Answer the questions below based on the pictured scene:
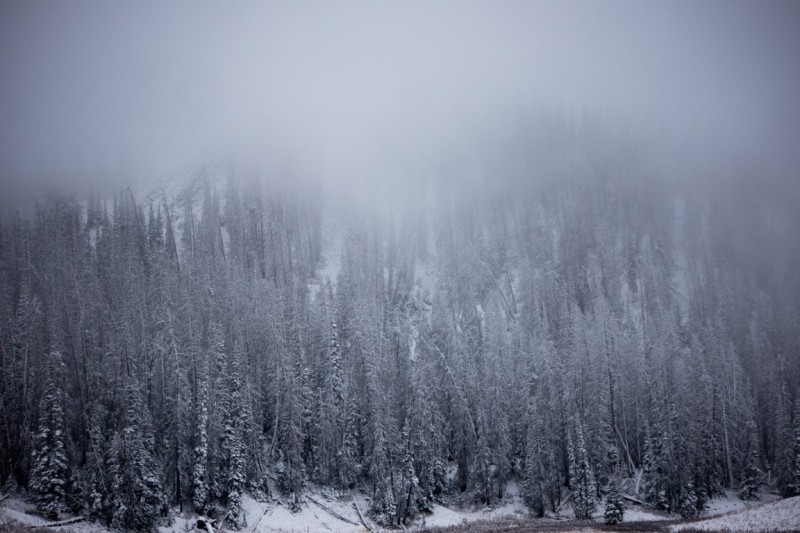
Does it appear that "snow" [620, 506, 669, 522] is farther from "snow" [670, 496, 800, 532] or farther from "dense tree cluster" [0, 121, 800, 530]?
"snow" [670, 496, 800, 532]

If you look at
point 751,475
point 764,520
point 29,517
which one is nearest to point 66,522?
point 29,517

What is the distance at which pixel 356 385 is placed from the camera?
173ft

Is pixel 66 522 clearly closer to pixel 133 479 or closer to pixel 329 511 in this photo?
pixel 133 479

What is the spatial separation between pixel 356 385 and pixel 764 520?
1479 inches

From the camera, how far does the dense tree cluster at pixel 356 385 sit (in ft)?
125

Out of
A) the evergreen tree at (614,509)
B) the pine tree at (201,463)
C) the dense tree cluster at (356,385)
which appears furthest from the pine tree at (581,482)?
the pine tree at (201,463)

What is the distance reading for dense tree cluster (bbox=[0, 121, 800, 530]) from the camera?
38.2 metres

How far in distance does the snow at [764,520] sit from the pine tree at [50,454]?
1722 inches

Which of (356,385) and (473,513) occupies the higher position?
(356,385)

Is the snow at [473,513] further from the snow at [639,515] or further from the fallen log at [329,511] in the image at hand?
the snow at [639,515]

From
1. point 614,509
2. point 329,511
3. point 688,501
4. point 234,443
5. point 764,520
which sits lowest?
point 688,501

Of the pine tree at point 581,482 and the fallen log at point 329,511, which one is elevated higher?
the pine tree at point 581,482

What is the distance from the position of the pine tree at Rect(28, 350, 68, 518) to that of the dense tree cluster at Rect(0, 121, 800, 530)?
152 millimetres

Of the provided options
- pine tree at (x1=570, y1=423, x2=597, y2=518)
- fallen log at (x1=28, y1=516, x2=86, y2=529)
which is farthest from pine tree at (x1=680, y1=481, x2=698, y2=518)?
fallen log at (x1=28, y1=516, x2=86, y2=529)
